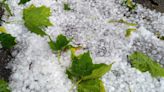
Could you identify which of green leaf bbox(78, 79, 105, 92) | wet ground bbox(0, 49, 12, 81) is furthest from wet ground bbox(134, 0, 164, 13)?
wet ground bbox(0, 49, 12, 81)

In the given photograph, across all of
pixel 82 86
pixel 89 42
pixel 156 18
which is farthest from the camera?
pixel 156 18

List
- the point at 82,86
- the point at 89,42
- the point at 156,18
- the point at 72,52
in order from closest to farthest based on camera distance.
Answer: the point at 82,86
the point at 72,52
the point at 89,42
the point at 156,18

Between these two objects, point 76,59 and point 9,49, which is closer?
point 76,59

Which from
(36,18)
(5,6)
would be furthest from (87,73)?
(5,6)

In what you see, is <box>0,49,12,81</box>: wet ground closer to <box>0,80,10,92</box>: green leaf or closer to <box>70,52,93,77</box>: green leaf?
<box>0,80,10,92</box>: green leaf

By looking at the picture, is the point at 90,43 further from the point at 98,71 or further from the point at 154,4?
the point at 154,4

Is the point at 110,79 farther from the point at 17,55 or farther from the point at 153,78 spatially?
the point at 17,55

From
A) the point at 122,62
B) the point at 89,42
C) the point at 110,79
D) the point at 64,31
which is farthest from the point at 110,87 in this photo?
the point at 64,31

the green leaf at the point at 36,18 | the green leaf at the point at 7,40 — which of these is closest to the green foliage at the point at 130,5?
the green leaf at the point at 36,18
